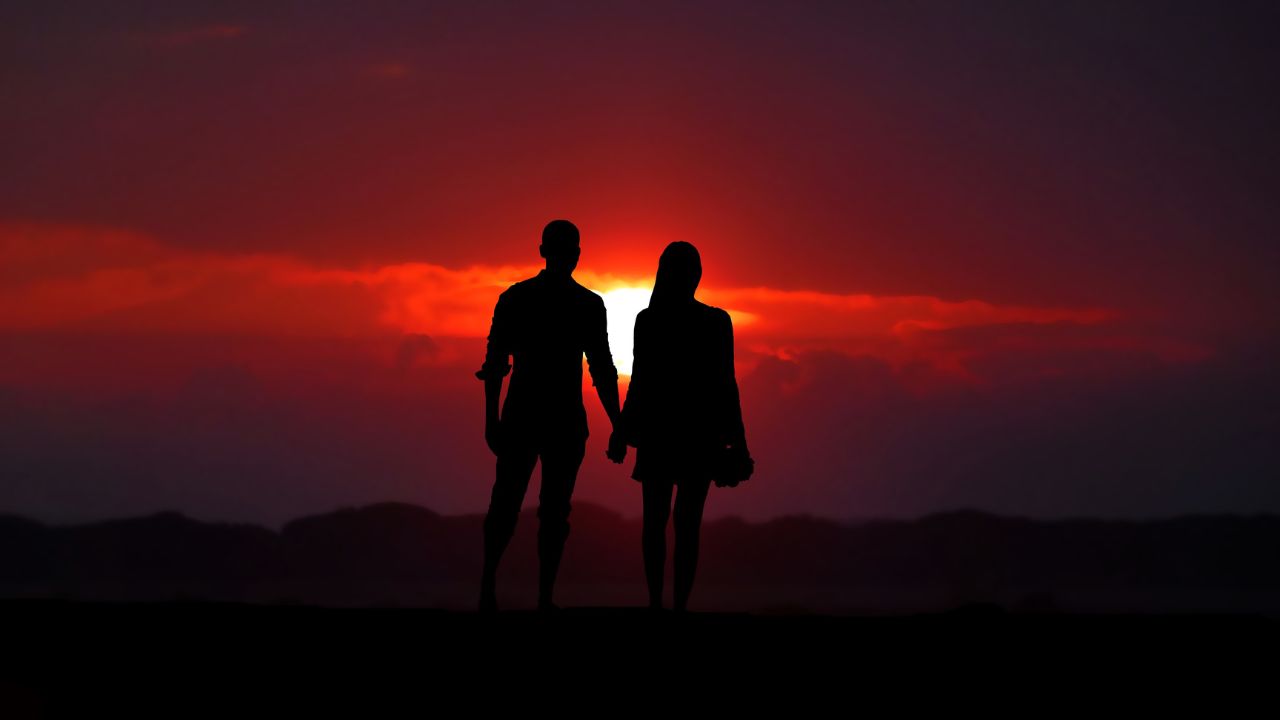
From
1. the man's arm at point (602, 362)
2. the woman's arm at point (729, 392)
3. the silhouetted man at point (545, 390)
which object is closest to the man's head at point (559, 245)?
the silhouetted man at point (545, 390)

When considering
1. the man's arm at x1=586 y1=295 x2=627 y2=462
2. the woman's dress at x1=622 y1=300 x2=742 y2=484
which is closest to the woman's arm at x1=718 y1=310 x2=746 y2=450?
the woman's dress at x1=622 y1=300 x2=742 y2=484

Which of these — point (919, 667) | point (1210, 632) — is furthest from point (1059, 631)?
point (919, 667)

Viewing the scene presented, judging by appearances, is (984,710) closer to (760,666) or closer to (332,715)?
(760,666)

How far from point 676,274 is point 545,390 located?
5.30ft

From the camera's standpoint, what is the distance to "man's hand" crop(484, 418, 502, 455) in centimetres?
1202

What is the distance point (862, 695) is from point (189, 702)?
4.81m

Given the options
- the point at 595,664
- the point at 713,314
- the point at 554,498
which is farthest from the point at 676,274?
the point at 595,664

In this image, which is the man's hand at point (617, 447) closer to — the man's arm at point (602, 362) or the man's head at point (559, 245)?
the man's arm at point (602, 362)

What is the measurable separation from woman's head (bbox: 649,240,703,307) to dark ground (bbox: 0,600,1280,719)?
2733mm

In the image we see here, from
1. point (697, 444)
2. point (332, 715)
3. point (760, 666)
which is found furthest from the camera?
point (697, 444)

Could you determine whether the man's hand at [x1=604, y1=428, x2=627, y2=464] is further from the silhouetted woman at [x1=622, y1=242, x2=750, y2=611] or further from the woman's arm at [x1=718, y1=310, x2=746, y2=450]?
the woman's arm at [x1=718, y1=310, x2=746, y2=450]

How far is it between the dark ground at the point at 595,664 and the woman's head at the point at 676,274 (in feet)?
8.97

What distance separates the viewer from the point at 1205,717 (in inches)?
372

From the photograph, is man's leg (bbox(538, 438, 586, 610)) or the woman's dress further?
man's leg (bbox(538, 438, 586, 610))
